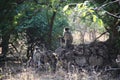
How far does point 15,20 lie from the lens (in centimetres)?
1247

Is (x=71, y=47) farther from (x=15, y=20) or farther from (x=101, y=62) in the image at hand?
(x=15, y=20)

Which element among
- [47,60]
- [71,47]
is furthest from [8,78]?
[71,47]

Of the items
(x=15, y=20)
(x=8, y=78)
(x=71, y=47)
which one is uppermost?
(x=15, y=20)

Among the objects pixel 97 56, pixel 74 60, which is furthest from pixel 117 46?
pixel 74 60

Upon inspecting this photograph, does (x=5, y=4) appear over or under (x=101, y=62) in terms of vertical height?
over

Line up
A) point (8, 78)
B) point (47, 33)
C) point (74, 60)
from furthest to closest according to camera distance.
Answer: point (47, 33) → point (74, 60) → point (8, 78)

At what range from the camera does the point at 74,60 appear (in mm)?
11586

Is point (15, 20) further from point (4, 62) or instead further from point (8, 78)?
point (8, 78)

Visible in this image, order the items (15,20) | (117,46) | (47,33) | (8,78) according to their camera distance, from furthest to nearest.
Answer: (47,33)
(15,20)
(117,46)
(8,78)

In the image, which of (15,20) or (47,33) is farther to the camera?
(47,33)

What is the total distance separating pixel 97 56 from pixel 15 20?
146 inches

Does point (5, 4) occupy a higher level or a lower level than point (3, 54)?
higher

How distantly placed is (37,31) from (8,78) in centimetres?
546

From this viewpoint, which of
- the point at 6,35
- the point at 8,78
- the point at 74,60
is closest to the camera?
the point at 8,78
